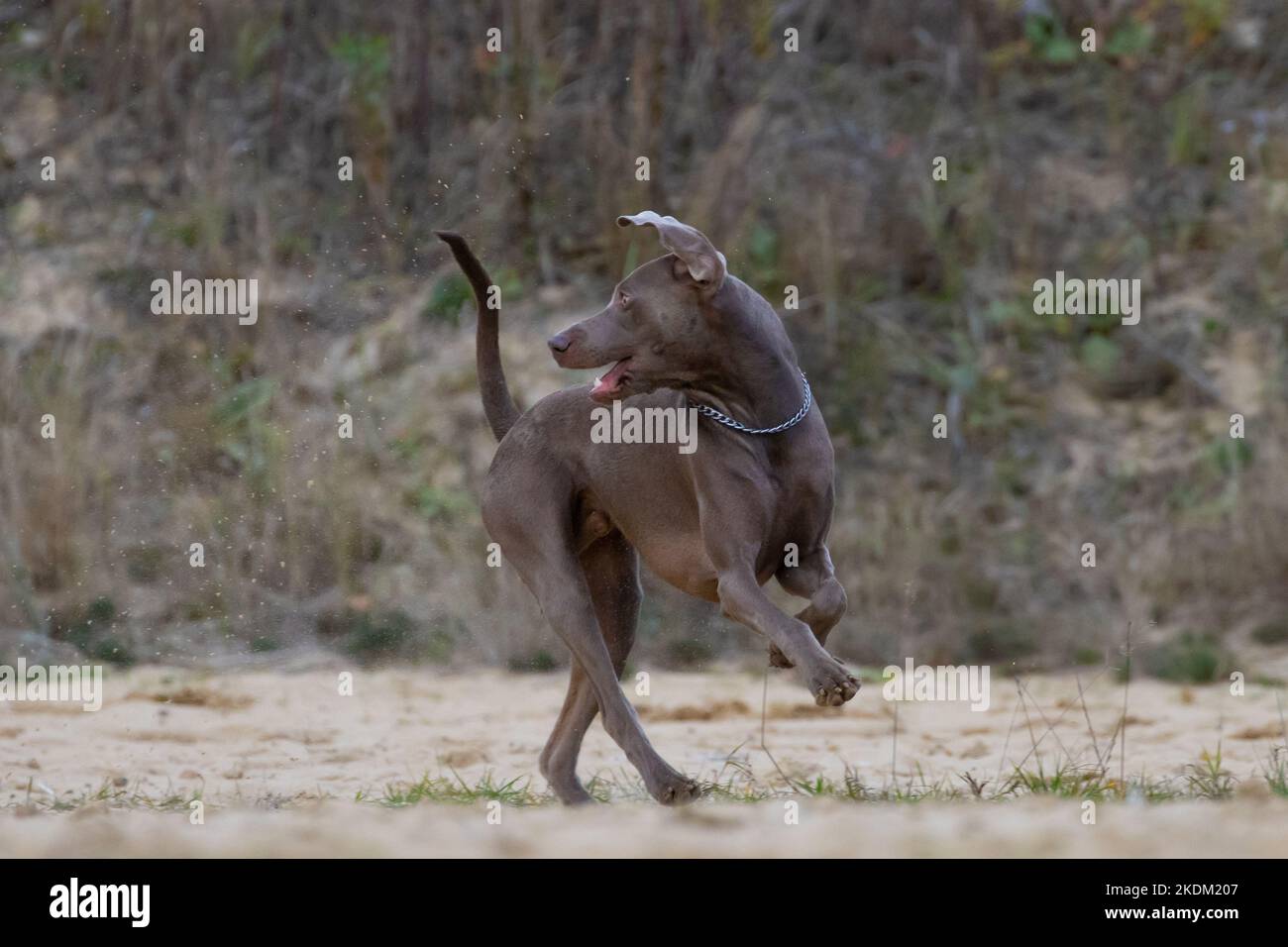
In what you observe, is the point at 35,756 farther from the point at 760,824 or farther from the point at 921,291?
the point at 921,291

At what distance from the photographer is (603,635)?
611cm

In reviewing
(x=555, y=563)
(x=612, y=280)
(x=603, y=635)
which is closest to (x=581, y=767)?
(x=603, y=635)

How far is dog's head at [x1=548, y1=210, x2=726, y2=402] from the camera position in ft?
17.8

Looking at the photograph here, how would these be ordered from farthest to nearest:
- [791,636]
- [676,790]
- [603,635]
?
[603,635]
[676,790]
[791,636]

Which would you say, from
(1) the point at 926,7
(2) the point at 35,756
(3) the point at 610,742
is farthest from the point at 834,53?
(2) the point at 35,756

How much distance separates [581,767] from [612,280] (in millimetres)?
5210

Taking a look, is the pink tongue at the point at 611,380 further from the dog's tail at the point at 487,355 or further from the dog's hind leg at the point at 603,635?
the dog's hind leg at the point at 603,635

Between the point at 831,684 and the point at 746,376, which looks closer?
the point at 831,684

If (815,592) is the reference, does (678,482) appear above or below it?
above

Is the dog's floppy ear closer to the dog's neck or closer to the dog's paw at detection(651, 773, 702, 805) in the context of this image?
the dog's neck

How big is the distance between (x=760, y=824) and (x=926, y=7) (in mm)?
10264

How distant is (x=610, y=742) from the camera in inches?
312

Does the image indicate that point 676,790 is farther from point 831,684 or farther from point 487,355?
point 487,355

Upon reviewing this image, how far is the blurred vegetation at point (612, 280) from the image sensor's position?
393 inches
